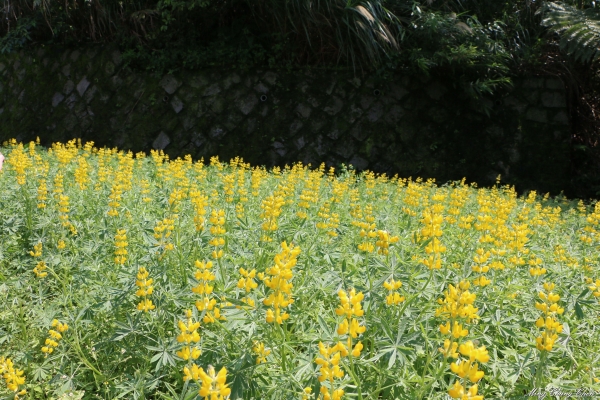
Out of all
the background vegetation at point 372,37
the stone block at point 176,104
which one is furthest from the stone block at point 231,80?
the stone block at point 176,104

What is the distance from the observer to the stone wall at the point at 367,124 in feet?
21.9

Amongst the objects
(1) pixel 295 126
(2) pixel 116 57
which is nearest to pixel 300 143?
(1) pixel 295 126

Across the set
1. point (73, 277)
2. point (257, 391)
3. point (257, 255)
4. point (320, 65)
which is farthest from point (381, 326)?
point (320, 65)

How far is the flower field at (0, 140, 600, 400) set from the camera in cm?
135

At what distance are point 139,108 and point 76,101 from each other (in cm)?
123

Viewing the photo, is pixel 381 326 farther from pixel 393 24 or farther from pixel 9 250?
pixel 393 24

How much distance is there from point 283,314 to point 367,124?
5622 mm

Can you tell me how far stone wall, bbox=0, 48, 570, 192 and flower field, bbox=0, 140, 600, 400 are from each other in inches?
160

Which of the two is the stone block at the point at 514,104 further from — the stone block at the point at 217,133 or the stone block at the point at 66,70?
the stone block at the point at 66,70

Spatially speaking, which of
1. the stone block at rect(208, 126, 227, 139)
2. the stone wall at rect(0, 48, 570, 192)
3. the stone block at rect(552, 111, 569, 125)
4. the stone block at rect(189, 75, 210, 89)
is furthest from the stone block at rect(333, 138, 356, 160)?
the stone block at rect(552, 111, 569, 125)

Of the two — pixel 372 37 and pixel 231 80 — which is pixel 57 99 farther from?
pixel 372 37

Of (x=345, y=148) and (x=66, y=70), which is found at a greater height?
(x=66, y=70)

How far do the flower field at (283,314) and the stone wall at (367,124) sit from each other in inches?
A: 160

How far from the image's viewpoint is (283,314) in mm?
1389
